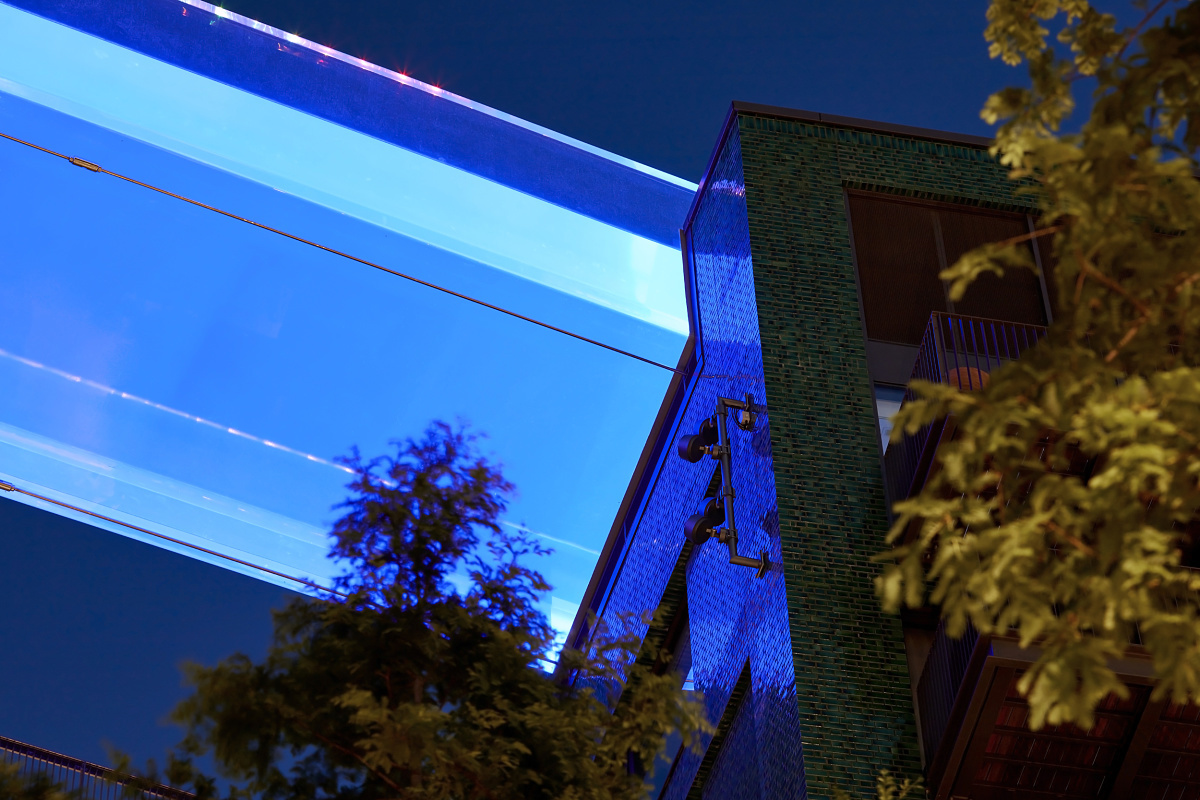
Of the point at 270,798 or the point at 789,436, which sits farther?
the point at 789,436

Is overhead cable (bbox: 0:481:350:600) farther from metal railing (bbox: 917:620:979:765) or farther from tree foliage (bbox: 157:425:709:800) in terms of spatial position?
metal railing (bbox: 917:620:979:765)

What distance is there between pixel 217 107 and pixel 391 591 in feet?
23.5

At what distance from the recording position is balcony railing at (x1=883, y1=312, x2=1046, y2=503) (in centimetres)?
1084

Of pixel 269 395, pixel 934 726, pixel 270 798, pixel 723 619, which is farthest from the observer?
pixel 269 395

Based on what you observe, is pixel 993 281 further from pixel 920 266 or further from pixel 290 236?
pixel 290 236

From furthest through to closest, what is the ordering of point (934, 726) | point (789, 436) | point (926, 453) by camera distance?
1. point (789, 436)
2. point (926, 453)
3. point (934, 726)

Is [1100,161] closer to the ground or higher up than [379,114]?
closer to the ground

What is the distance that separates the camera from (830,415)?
1177cm

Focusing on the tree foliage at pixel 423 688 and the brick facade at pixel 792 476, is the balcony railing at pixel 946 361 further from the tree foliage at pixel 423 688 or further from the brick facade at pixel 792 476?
the tree foliage at pixel 423 688

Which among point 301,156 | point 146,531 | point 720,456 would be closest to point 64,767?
point 146,531

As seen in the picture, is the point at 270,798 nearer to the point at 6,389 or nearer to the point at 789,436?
the point at 789,436

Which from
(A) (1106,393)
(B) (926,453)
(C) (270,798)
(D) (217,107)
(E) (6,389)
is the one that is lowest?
(C) (270,798)

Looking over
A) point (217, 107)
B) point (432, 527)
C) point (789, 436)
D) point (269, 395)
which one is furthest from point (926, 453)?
point (217, 107)

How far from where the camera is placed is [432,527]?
7891 millimetres
